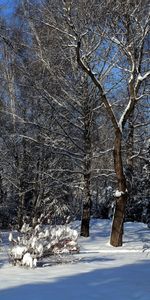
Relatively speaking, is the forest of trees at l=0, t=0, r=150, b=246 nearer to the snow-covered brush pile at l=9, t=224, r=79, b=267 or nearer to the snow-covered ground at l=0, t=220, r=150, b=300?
the snow-covered brush pile at l=9, t=224, r=79, b=267

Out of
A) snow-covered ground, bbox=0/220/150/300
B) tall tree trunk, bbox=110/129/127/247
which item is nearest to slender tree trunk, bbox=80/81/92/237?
tall tree trunk, bbox=110/129/127/247

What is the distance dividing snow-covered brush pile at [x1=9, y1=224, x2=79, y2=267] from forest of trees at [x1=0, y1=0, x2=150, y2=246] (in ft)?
3.81

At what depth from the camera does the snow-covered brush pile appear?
8266 millimetres

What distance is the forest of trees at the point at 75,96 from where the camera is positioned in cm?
1305

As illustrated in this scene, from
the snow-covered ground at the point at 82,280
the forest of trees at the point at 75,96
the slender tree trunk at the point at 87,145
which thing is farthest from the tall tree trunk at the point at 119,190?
Result: the snow-covered ground at the point at 82,280

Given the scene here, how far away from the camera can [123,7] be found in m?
12.6

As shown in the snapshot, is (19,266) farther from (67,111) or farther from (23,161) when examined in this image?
(23,161)

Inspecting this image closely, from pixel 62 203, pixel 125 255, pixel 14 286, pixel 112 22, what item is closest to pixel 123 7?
pixel 112 22

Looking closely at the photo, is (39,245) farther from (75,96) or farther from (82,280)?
(75,96)

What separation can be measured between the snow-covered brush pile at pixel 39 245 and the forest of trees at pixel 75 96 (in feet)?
3.81

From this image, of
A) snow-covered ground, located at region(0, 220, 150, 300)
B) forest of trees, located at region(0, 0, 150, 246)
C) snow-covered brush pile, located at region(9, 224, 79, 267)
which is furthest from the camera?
forest of trees, located at region(0, 0, 150, 246)

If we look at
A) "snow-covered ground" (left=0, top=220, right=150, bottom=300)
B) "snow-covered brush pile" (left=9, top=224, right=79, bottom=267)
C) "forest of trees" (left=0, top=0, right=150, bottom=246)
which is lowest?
"snow-covered ground" (left=0, top=220, right=150, bottom=300)

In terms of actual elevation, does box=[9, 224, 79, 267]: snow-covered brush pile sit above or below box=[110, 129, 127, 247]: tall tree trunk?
below

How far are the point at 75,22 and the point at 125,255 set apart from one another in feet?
20.9
